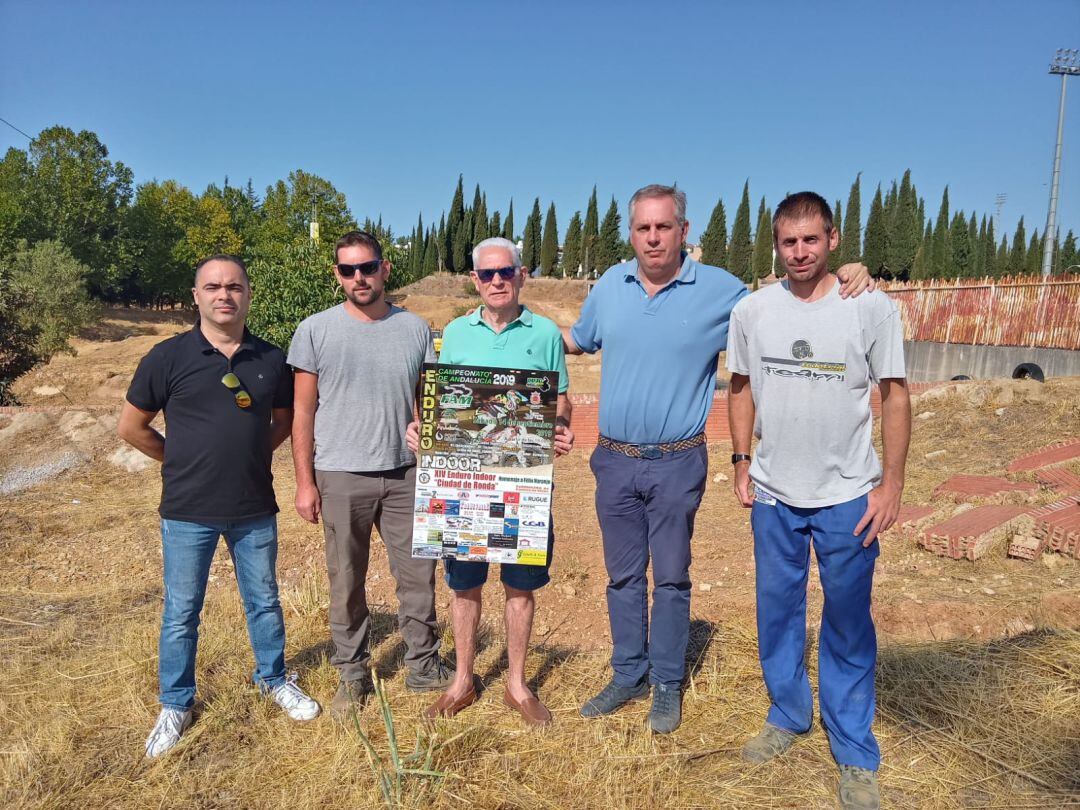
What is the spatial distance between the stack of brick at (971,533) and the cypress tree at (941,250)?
46.7 meters

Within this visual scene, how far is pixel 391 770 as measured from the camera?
266cm

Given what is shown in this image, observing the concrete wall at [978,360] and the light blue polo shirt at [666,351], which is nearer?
the light blue polo shirt at [666,351]

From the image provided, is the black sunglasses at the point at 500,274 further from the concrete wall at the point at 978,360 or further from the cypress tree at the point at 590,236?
the cypress tree at the point at 590,236

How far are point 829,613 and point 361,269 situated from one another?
2.24m

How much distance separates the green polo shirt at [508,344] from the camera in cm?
288

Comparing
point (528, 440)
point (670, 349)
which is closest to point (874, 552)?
point (670, 349)

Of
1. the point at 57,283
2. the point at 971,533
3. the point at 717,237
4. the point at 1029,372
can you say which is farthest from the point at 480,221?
the point at 971,533

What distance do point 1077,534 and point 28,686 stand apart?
6.48 meters

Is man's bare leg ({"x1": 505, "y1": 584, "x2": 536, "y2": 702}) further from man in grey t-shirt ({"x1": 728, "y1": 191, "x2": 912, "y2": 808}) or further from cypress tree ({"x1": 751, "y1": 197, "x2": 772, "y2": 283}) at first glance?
cypress tree ({"x1": 751, "y1": 197, "x2": 772, "y2": 283})

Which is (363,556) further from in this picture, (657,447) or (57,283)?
(57,283)

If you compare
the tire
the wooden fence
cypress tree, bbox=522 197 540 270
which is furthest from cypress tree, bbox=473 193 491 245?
the tire

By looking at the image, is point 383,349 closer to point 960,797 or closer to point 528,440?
point 528,440

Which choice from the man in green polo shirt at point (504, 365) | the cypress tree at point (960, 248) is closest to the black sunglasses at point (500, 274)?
the man in green polo shirt at point (504, 365)

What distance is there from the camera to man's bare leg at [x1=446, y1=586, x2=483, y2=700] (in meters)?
3.15
